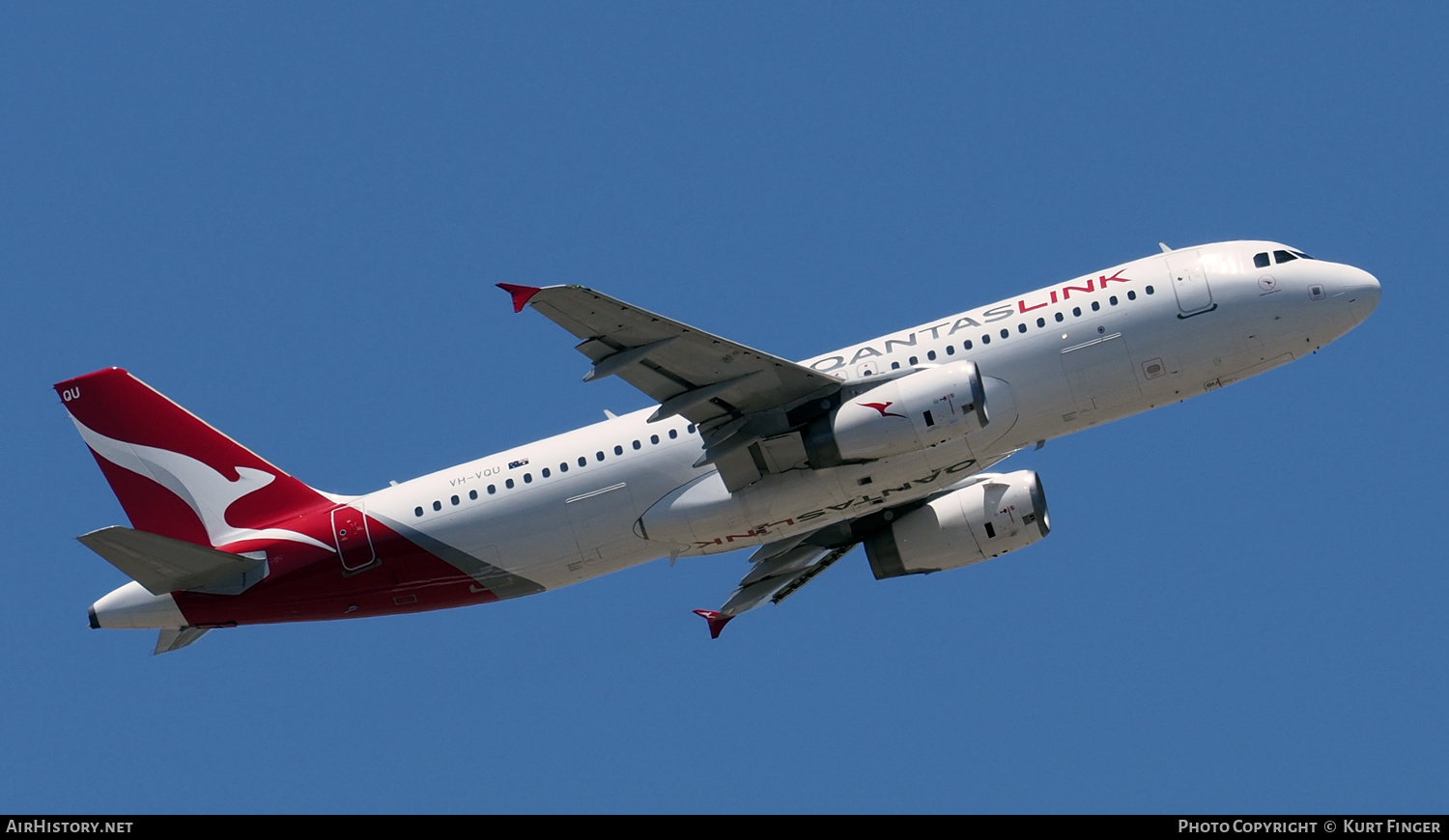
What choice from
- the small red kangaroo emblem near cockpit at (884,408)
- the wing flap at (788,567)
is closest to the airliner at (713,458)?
the small red kangaroo emblem near cockpit at (884,408)

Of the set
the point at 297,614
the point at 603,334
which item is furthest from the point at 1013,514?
the point at 297,614

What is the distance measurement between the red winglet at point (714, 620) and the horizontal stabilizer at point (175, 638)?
508 inches

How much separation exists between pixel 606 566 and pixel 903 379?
29.8ft

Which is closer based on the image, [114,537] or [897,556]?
[114,537]

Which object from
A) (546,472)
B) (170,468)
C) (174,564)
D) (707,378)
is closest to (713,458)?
(707,378)

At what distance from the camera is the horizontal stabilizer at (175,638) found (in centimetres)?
4341

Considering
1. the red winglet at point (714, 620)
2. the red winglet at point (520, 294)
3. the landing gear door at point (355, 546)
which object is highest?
the red winglet at point (520, 294)

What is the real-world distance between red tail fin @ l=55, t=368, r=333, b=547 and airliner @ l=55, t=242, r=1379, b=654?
2.2 inches

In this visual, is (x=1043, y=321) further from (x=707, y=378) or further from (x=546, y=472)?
(x=546, y=472)

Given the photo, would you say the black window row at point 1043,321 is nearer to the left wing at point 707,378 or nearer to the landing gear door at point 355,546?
the left wing at point 707,378

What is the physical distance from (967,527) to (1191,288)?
8848 mm

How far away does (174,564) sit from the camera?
137 feet
